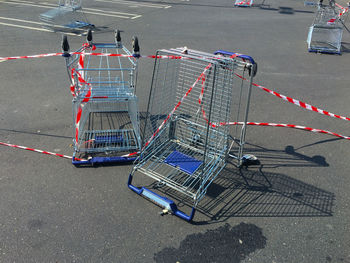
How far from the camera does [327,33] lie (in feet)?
35.0

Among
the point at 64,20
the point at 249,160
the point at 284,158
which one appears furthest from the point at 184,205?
the point at 64,20

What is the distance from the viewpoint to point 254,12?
16016mm

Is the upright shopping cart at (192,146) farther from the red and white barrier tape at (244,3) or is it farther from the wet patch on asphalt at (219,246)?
the red and white barrier tape at (244,3)

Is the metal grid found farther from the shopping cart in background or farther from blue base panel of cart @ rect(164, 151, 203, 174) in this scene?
the shopping cart in background

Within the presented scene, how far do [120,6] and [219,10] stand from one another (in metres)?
5.52

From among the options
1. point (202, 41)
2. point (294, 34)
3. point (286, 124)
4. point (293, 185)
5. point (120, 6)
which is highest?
point (120, 6)

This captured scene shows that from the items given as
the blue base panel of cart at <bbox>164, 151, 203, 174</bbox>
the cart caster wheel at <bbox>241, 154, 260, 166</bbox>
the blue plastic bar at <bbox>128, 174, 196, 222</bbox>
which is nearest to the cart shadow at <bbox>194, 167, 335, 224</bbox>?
the cart caster wheel at <bbox>241, 154, 260, 166</bbox>

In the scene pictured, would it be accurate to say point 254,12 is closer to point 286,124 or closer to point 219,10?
point 219,10

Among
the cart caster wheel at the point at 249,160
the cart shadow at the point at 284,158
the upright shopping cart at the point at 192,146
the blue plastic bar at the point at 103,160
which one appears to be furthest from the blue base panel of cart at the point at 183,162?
the cart shadow at the point at 284,158

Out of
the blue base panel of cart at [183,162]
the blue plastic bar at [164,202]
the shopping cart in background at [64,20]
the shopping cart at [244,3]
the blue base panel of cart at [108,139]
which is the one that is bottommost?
the blue plastic bar at [164,202]

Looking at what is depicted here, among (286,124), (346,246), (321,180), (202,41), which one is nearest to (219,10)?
(202,41)

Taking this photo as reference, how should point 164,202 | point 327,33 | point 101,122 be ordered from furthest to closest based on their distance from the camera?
1. point 327,33
2. point 101,122
3. point 164,202

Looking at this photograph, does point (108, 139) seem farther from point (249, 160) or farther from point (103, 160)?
point (249, 160)

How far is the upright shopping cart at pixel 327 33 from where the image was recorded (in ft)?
32.3
